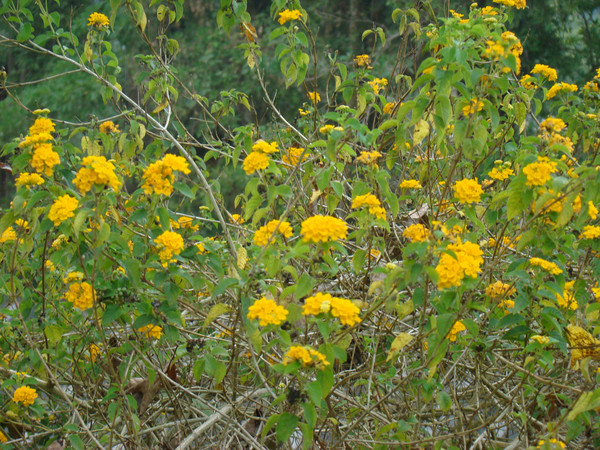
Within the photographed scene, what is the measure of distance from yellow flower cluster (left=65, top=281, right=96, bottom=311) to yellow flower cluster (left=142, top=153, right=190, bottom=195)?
0.38 m

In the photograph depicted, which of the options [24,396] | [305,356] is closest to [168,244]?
[305,356]

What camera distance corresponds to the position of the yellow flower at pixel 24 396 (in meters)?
1.90

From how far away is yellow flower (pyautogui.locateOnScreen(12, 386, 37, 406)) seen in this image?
1898 mm

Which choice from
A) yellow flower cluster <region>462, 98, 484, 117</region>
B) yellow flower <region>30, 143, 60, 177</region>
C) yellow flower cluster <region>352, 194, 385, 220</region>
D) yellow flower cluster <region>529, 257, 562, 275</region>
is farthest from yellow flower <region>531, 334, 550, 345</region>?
yellow flower <region>30, 143, 60, 177</region>

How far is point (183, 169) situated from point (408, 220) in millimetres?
1192

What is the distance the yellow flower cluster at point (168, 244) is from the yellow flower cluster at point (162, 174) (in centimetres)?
11

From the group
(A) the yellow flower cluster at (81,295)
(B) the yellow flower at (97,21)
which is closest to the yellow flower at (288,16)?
(B) the yellow flower at (97,21)

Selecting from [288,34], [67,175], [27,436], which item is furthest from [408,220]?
[27,436]

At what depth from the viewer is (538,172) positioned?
4.78 ft

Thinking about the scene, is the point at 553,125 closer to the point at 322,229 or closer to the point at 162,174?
the point at 322,229

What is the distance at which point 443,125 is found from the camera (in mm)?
1679

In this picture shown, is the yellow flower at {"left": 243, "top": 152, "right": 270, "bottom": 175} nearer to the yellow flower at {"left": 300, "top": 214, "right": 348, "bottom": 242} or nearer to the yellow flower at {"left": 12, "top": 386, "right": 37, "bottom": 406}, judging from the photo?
the yellow flower at {"left": 300, "top": 214, "right": 348, "bottom": 242}

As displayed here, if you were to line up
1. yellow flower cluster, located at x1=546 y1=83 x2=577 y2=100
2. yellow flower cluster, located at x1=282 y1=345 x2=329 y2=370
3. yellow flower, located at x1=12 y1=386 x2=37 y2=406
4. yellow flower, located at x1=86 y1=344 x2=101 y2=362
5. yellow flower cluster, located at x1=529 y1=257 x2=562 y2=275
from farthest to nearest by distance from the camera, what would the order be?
1. yellow flower cluster, located at x1=546 y1=83 x2=577 y2=100
2. yellow flower, located at x1=86 y1=344 x2=101 y2=362
3. yellow flower, located at x1=12 y1=386 x2=37 y2=406
4. yellow flower cluster, located at x1=529 y1=257 x2=562 y2=275
5. yellow flower cluster, located at x1=282 y1=345 x2=329 y2=370

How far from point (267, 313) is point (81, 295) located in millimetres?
696
